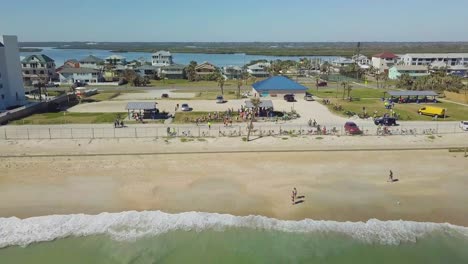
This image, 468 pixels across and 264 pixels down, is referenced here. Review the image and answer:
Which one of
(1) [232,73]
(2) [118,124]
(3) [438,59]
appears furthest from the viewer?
(3) [438,59]

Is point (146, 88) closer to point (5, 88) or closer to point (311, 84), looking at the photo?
point (5, 88)

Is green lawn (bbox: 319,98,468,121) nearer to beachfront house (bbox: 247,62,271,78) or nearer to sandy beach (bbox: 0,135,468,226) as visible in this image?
sandy beach (bbox: 0,135,468,226)

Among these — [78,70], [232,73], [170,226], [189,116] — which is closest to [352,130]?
[189,116]

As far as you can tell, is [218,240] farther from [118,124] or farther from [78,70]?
[78,70]

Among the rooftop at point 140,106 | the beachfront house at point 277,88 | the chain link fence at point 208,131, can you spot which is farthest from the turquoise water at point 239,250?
the beachfront house at point 277,88

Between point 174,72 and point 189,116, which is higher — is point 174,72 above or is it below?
above
